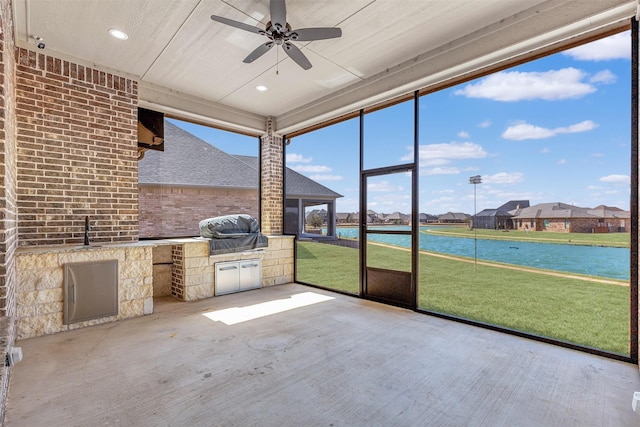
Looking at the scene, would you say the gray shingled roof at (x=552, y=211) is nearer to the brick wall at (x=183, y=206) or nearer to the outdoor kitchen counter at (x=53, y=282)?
the brick wall at (x=183, y=206)

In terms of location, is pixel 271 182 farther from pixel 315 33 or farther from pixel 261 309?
pixel 315 33

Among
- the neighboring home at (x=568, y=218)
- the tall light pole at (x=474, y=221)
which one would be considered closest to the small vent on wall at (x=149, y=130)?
the neighboring home at (x=568, y=218)

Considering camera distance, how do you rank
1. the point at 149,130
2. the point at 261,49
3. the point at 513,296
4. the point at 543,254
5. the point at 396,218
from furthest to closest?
the point at 543,254 → the point at 513,296 → the point at 149,130 → the point at 396,218 → the point at 261,49

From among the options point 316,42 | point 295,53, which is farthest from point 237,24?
point 316,42

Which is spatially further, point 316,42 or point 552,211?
point 552,211

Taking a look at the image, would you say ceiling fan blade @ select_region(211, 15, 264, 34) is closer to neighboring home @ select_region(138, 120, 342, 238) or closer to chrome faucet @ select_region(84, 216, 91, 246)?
chrome faucet @ select_region(84, 216, 91, 246)

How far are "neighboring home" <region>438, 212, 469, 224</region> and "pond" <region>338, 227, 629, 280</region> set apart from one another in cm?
52

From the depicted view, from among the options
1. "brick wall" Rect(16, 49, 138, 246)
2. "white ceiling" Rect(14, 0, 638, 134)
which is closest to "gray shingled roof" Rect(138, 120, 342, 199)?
"brick wall" Rect(16, 49, 138, 246)

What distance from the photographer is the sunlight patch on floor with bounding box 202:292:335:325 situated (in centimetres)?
377

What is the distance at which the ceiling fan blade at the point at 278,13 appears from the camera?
2.48m

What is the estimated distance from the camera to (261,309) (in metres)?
4.15

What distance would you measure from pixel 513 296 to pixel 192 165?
812 centimetres

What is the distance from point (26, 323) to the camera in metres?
3.10

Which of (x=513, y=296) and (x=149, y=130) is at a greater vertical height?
(x=149, y=130)
